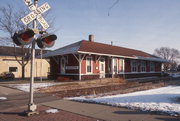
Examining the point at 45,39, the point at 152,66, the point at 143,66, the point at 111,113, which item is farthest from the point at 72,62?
the point at 152,66

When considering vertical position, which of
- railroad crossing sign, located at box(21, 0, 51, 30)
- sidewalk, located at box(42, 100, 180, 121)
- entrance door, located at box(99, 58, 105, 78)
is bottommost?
sidewalk, located at box(42, 100, 180, 121)

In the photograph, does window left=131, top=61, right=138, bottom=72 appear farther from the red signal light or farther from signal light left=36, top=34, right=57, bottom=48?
the red signal light

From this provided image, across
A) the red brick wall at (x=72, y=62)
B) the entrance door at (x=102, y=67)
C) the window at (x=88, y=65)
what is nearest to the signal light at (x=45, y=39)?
the red brick wall at (x=72, y=62)

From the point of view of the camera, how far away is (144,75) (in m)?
32.3

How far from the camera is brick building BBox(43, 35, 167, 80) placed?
22.0 metres

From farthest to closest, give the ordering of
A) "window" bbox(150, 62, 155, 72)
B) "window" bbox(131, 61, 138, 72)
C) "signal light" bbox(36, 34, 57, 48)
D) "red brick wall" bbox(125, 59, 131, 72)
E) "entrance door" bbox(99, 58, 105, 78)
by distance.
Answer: "window" bbox(150, 62, 155, 72) < "window" bbox(131, 61, 138, 72) < "red brick wall" bbox(125, 59, 131, 72) < "entrance door" bbox(99, 58, 105, 78) < "signal light" bbox(36, 34, 57, 48)

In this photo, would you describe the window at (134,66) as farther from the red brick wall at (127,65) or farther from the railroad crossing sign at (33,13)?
the railroad crossing sign at (33,13)

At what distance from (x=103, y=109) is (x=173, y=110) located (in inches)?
101

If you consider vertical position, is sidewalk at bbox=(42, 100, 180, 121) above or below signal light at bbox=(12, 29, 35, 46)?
below

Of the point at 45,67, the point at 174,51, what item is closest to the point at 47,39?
the point at 45,67

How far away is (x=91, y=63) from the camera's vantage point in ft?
76.2

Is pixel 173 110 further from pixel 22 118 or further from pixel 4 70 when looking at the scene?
pixel 4 70

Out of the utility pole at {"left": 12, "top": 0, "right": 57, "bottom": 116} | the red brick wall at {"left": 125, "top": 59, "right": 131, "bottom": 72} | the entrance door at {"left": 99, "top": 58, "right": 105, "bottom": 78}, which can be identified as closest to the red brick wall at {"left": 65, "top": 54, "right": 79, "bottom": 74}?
the entrance door at {"left": 99, "top": 58, "right": 105, "bottom": 78}

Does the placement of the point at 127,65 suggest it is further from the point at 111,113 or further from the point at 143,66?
the point at 111,113
